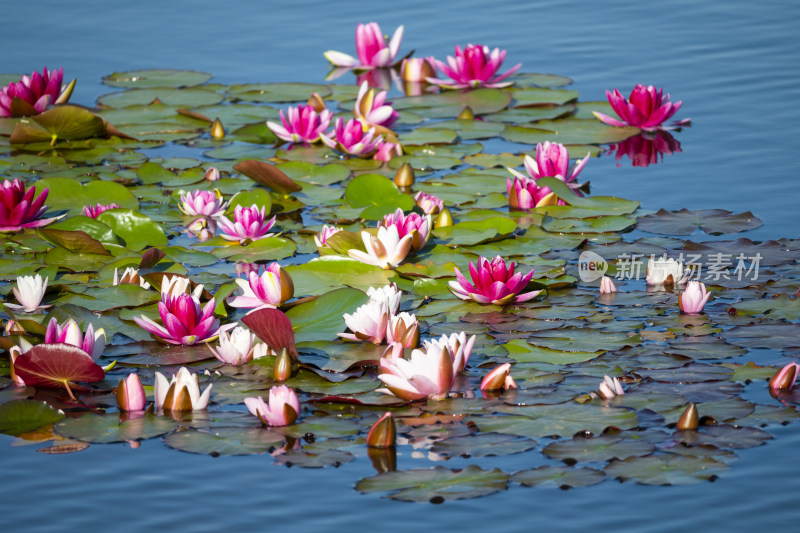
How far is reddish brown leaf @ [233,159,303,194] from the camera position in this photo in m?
5.69

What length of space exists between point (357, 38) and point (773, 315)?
520 centimetres

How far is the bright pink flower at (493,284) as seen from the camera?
4.22 metres

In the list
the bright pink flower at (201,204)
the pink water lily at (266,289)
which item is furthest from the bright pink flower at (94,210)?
the pink water lily at (266,289)

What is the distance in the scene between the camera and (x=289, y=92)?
758 centimetres

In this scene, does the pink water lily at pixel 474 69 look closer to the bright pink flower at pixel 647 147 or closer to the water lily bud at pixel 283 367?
the bright pink flower at pixel 647 147

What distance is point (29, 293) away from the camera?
13.8 ft

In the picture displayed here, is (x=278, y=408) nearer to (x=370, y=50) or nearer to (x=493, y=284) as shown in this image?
(x=493, y=284)

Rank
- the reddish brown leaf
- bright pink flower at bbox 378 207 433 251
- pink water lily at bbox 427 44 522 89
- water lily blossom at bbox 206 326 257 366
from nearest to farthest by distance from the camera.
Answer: water lily blossom at bbox 206 326 257 366 < bright pink flower at bbox 378 207 433 251 < the reddish brown leaf < pink water lily at bbox 427 44 522 89

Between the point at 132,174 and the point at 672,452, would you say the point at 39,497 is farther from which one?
the point at 132,174

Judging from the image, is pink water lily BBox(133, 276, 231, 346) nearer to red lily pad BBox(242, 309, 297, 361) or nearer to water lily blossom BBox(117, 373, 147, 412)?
red lily pad BBox(242, 309, 297, 361)

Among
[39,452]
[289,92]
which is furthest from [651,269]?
[289,92]

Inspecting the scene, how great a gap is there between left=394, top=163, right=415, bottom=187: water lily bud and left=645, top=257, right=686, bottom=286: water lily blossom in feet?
5.77

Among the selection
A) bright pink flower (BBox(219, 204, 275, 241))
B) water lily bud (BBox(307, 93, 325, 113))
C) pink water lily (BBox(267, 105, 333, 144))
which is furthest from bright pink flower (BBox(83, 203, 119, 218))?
water lily bud (BBox(307, 93, 325, 113))

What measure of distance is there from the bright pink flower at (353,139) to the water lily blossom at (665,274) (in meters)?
2.39
